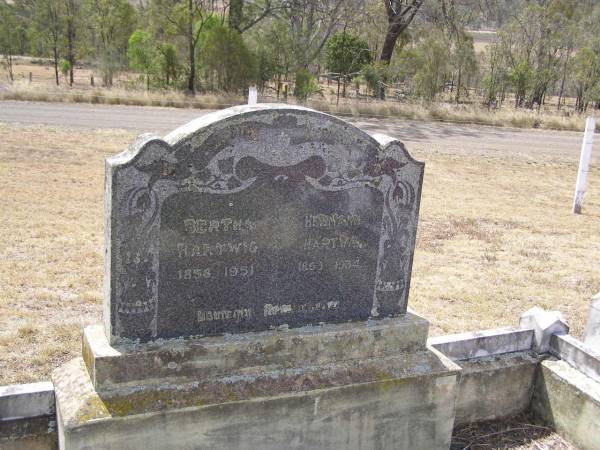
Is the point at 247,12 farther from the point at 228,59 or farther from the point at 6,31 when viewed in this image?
the point at 6,31

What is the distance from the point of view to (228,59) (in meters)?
26.3

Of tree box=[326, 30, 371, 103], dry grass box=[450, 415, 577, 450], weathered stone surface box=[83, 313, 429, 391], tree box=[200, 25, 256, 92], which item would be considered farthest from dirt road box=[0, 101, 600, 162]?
weathered stone surface box=[83, 313, 429, 391]

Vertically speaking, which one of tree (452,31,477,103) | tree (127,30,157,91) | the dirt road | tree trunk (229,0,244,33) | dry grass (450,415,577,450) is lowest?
dry grass (450,415,577,450)

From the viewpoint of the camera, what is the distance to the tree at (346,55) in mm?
30875

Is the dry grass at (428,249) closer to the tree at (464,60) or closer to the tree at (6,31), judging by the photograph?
the tree at (464,60)

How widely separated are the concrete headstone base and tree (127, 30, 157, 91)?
25.5m

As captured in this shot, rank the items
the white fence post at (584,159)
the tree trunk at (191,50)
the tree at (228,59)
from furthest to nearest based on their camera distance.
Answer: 1. the tree trunk at (191,50)
2. the tree at (228,59)
3. the white fence post at (584,159)

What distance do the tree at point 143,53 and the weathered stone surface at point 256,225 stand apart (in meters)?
25.3

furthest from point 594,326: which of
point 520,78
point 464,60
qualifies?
point 464,60

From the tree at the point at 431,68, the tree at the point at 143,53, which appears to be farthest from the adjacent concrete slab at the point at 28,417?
the tree at the point at 431,68

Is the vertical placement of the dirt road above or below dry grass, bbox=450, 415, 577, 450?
above

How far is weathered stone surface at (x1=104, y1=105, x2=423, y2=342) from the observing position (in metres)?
3.36

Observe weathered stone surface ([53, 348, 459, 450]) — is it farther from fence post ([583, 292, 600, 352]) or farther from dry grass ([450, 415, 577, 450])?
fence post ([583, 292, 600, 352])

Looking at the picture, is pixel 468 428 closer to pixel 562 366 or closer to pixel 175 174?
pixel 562 366
